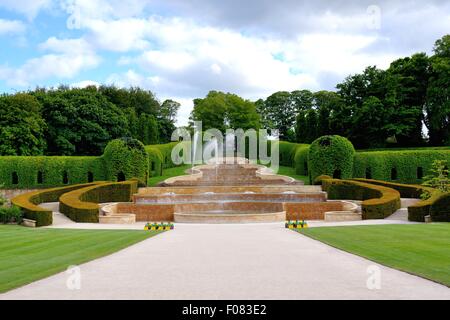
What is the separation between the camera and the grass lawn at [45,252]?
812cm

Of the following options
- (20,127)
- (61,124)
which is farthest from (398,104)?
(20,127)

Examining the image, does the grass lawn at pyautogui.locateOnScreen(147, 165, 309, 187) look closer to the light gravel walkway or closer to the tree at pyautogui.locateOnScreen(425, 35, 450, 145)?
the tree at pyautogui.locateOnScreen(425, 35, 450, 145)

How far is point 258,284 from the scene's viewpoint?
7.22m

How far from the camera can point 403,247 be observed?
36.5ft

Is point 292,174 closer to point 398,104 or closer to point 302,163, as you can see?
point 302,163

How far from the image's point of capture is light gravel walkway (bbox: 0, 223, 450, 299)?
258 inches

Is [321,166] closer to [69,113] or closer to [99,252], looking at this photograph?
[99,252]

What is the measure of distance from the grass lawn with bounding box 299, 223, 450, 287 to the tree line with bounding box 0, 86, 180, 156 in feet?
119

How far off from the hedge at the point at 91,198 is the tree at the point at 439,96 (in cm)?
3306

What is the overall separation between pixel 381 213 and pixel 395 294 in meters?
17.1

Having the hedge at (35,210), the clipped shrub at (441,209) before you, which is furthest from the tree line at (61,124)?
the clipped shrub at (441,209)

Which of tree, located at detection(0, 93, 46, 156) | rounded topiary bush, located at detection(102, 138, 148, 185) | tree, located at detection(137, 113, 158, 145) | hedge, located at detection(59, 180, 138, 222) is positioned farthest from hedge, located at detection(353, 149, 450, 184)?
tree, located at detection(137, 113, 158, 145)

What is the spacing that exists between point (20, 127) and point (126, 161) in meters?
16.0
